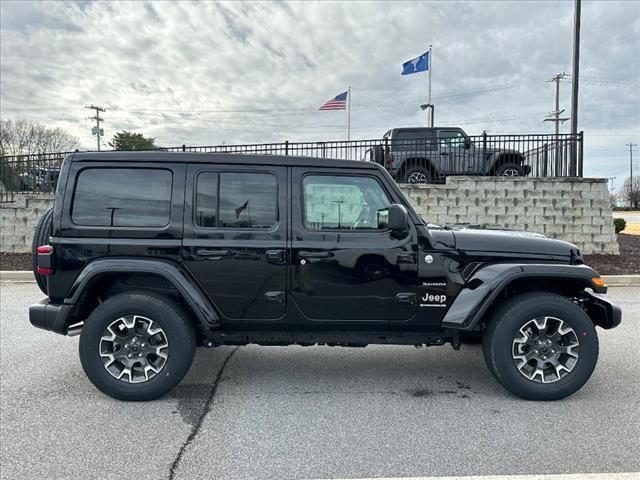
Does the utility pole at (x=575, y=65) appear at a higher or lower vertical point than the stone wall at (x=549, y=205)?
higher

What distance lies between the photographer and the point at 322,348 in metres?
4.84

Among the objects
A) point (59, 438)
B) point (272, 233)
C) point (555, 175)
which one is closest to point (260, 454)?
point (59, 438)

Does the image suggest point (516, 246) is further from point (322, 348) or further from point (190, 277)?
point (190, 277)

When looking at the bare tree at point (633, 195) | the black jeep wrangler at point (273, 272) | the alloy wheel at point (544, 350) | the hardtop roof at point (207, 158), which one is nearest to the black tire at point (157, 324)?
the black jeep wrangler at point (273, 272)

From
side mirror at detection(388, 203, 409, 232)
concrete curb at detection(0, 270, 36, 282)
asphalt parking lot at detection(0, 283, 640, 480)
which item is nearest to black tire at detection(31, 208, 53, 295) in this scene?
asphalt parking lot at detection(0, 283, 640, 480)

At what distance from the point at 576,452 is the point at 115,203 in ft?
12.2

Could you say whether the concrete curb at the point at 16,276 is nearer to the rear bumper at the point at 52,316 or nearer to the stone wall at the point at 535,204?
the rear bumper at the point at 52,316

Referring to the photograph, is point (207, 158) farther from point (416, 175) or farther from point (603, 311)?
point (416, 175)

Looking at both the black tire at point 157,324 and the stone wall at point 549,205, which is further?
the stone wall at point 549,205

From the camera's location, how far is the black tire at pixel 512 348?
11.1ft

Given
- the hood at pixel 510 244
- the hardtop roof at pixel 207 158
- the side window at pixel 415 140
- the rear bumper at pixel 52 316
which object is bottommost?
the rear bumper at pixel 52 316

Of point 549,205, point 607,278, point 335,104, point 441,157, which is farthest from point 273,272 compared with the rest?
point 335,104

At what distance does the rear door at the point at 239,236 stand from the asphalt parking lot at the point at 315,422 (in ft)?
2.66

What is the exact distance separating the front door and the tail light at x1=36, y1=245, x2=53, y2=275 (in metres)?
1.91
